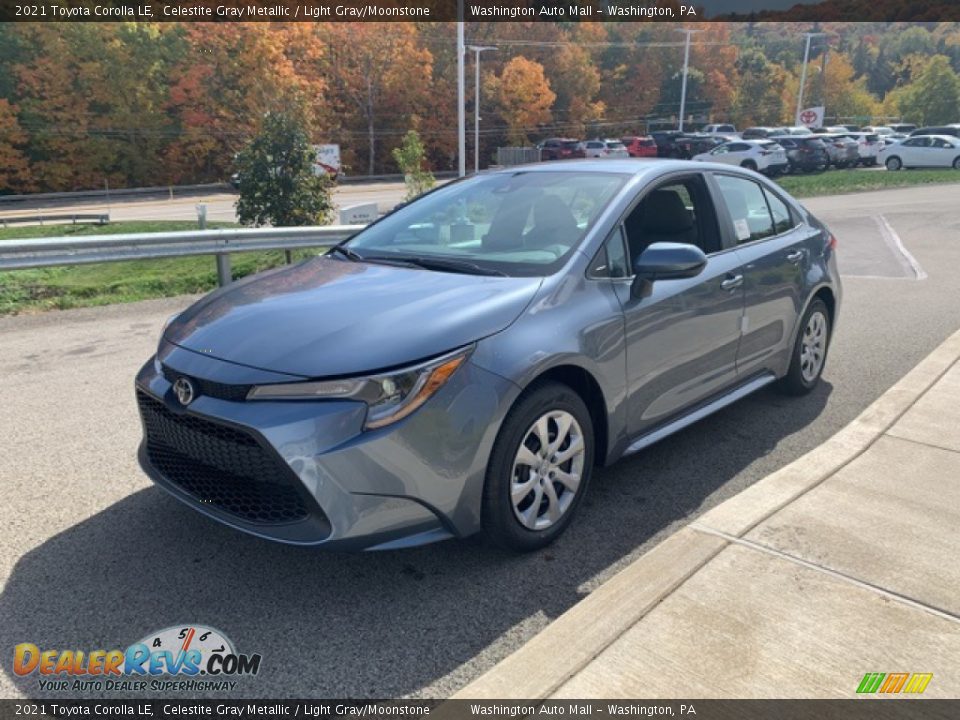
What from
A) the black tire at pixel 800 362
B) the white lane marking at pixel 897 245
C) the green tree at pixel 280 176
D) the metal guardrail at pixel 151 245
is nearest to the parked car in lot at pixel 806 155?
the white lane marking at pixel 897 245

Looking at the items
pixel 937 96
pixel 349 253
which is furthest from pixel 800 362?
pixel 937 96

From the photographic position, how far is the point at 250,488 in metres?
2.87

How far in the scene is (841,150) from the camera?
3572 centimetres

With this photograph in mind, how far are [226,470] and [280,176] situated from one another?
14.1 metres

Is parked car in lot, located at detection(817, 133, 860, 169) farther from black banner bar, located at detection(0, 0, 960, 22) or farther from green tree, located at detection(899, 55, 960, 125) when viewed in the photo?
green tree, located at detection(899, 55, 960, 125)

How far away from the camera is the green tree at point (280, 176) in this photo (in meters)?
15.8

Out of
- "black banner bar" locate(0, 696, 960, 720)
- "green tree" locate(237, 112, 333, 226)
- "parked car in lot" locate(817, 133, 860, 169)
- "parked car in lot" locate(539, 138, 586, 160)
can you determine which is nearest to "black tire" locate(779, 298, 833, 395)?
"black banner bar" locate(0, 696, 960, 720)

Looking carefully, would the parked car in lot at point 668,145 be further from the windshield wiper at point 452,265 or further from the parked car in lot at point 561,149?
the windshield wiper at point 452,265

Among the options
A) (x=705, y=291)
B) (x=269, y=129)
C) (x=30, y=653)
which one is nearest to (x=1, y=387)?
(x=30, y=653)

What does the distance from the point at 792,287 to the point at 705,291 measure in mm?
1147

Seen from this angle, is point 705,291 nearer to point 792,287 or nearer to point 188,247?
point 792,287

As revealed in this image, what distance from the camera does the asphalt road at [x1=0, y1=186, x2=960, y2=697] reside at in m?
2.70

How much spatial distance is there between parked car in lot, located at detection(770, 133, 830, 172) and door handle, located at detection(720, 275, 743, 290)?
31760 mm

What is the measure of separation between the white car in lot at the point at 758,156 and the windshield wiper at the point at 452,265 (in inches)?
1209
